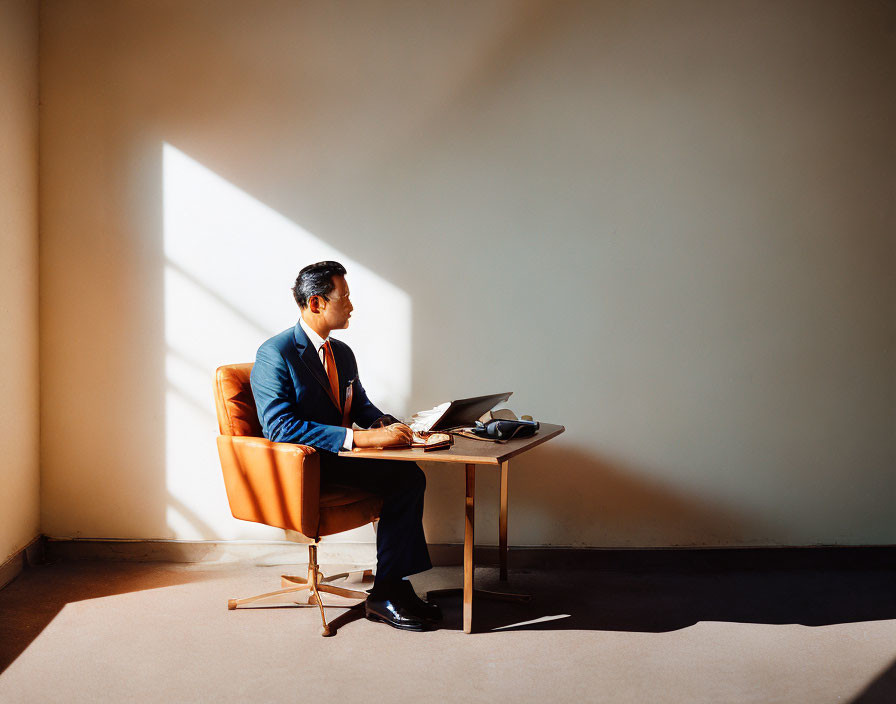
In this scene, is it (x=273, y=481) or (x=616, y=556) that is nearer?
(x=273, y=481)

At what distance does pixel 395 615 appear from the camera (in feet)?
9.30

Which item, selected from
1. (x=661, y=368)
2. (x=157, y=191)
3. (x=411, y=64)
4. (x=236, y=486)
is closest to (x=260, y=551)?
(x=236, y=486)

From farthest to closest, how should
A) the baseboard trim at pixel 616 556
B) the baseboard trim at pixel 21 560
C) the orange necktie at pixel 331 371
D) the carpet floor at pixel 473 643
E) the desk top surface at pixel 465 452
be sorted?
the baseboard trim at pixel 616 556
the baseboard trim at pixel 21 560
the orange necktie at pixel 331 371
the desk top surface at pixel 465 452
the carpet floor at pixel 473 643

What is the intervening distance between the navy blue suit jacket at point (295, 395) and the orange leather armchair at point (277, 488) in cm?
7

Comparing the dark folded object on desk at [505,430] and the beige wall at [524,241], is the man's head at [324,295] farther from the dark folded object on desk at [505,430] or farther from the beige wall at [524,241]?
the dark folded object on desk at [505,430]

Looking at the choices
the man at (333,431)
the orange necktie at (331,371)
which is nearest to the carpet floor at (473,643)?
the man at (333,431)

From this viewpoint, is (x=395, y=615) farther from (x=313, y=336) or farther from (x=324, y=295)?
(x=324, y=295)

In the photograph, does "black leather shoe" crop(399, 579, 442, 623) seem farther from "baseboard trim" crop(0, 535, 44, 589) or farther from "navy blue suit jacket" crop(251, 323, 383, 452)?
"baseboard trim" crop(0, 535, 44, 589)

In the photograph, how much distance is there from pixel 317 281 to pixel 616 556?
6.83ft

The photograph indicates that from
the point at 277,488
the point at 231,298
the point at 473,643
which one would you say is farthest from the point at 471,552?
the point at 231,298

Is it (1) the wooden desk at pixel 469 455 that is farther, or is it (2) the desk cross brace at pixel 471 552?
(2) the desk cross brace at pixel 471 552

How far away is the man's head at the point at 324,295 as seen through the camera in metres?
3.02

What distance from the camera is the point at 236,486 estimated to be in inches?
115

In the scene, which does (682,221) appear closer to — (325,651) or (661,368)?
(661,368)
